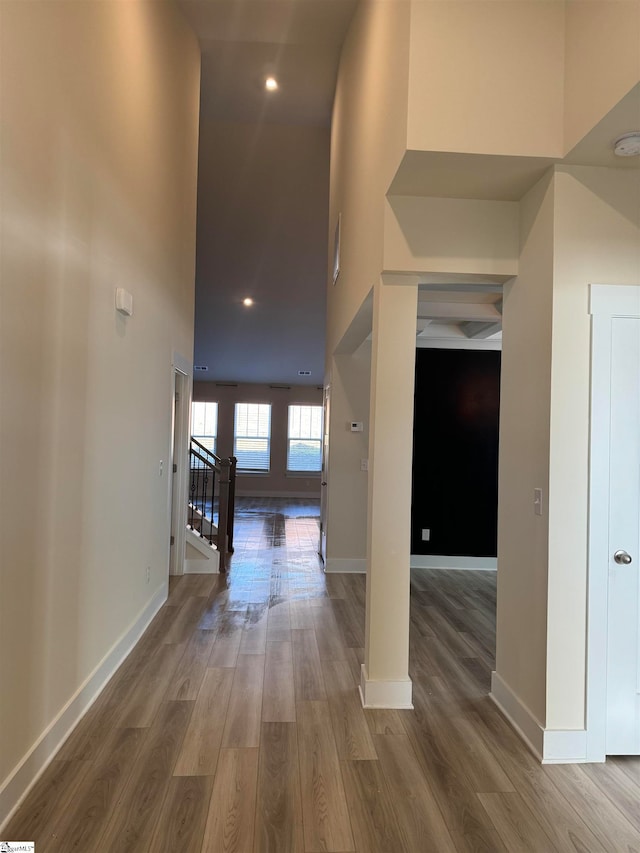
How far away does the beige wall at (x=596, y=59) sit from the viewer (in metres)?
1.90

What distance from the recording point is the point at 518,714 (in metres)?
2.65

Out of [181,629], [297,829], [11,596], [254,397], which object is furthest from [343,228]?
[254,397]

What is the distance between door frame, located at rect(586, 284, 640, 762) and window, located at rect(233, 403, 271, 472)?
11429 millimetres

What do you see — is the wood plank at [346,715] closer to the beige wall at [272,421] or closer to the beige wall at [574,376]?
the beige wall at [574,376]

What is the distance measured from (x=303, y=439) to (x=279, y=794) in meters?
11.6

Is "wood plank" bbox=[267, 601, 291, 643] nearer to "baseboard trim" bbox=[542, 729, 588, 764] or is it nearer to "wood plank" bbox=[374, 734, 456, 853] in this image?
"wood plank" bbox=[374, 734, 456, 853]

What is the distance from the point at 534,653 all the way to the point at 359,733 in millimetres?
954

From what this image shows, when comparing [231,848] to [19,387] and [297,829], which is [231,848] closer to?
[297,829]

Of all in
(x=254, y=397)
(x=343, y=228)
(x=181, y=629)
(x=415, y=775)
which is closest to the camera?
(x=415, y=775)

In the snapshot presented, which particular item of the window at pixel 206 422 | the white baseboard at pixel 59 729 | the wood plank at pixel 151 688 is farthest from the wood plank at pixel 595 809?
the window at pixel 206 422

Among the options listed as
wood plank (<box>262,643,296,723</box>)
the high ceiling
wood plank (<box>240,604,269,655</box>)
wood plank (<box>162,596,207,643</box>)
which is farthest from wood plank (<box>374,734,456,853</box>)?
the high ceiling

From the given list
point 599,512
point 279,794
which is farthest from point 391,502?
point 279,794

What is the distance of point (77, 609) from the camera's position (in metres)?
2.60

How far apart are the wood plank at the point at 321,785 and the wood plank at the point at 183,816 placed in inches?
15.4
